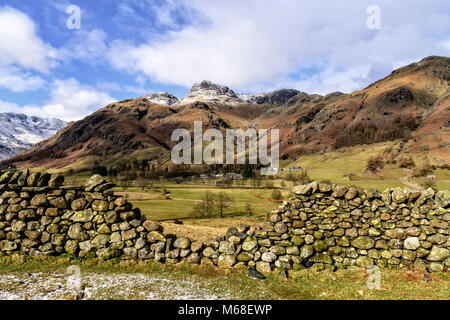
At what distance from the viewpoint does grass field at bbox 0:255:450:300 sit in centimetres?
864

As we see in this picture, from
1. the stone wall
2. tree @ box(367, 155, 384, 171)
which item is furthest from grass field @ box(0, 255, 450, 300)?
tree @ box(367, 155, 384, 171)

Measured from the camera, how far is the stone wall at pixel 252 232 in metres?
11.2

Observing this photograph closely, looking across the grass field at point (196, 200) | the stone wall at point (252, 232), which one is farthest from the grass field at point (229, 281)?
the grass field at point (196, 200)

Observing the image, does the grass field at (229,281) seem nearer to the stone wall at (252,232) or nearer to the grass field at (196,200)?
the stone wall at (252,232)

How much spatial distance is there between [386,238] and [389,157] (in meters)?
213

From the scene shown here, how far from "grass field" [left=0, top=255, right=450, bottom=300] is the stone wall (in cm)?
53

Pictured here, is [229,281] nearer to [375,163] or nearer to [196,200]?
[196,200]

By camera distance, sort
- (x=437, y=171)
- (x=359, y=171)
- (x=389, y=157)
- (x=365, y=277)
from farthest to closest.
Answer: (x=389, y=157) → (x=359, y=171) → (x=437, y=171) → (x=365, y=277)

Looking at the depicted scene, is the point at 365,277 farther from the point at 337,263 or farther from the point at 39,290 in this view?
the point at 39,290

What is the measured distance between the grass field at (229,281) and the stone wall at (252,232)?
533 millimetres

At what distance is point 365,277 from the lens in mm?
10305

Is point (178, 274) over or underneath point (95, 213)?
underneath
